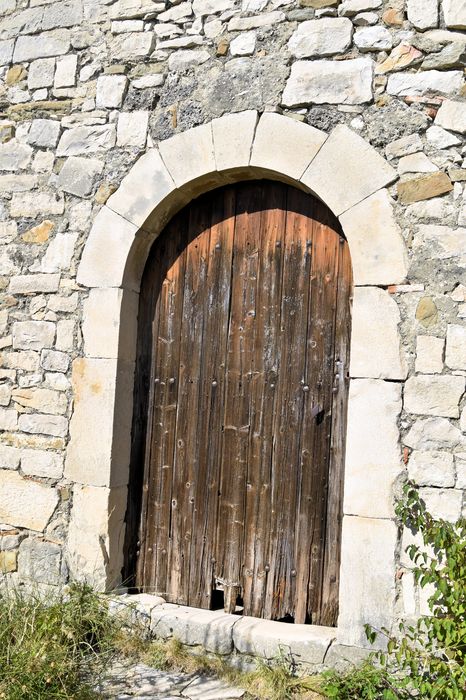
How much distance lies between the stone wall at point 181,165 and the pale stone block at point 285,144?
73mm

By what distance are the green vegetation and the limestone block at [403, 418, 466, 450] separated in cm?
20

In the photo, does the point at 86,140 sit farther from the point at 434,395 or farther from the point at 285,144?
the point at 434,395

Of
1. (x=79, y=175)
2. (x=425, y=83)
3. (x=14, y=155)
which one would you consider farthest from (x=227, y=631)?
(x=14, y=155)

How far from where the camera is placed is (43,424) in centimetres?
379

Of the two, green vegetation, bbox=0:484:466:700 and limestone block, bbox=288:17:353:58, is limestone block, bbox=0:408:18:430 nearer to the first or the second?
green vegetation, bbox=0:484:466:700

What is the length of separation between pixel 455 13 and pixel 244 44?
3.28 ft

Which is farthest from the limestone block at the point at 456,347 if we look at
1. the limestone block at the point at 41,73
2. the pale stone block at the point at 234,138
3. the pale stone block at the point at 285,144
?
the limestone block at the point at 41,73

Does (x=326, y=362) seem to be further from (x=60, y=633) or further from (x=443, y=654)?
(x=60, y=633)

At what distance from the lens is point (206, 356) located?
12.1ft

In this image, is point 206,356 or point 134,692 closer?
point 134,692

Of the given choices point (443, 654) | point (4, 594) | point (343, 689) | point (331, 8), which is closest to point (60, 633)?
point (4, 594)

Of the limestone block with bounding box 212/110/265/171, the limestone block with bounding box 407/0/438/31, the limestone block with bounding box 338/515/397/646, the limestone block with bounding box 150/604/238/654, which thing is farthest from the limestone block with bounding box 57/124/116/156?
the limestone block with bounding box 150/604/238/654

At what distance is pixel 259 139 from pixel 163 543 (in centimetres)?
212

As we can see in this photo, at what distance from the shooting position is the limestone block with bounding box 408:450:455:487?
9.67ft
